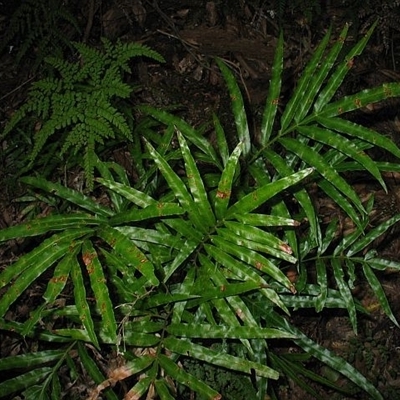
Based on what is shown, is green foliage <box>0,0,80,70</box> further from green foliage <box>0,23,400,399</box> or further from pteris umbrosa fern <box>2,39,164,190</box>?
green foliage <box>0,23,400,399</box>

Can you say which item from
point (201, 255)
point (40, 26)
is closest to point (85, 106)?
point (40, 26)

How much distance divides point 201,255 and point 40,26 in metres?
1.62

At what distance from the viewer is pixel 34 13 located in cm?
258

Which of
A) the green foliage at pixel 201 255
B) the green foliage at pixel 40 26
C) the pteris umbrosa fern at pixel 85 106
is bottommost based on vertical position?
the green foliage at pixel 201 255

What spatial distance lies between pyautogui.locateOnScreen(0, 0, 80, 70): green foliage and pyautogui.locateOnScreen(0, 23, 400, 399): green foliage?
93cm

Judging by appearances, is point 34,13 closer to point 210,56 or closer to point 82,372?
point 210,56

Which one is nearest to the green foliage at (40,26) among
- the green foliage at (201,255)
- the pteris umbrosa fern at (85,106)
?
the pteris umbrosa fern at (85,106)

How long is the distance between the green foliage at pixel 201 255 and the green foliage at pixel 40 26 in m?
0.93

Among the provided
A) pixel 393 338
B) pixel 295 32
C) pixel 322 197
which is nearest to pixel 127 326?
pixel 322 197

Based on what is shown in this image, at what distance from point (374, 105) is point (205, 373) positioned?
5.63 ft

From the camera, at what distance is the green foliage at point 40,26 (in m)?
2.54

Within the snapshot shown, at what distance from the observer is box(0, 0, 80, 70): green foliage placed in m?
2.54

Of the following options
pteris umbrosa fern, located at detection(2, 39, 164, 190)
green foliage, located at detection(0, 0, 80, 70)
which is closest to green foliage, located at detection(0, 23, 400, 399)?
pteris umbrosa fern, located at detection(2, 39, 164, 190)

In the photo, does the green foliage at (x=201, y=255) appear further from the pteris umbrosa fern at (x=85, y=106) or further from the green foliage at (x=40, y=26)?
the green foliage at (x=40, y=26)
